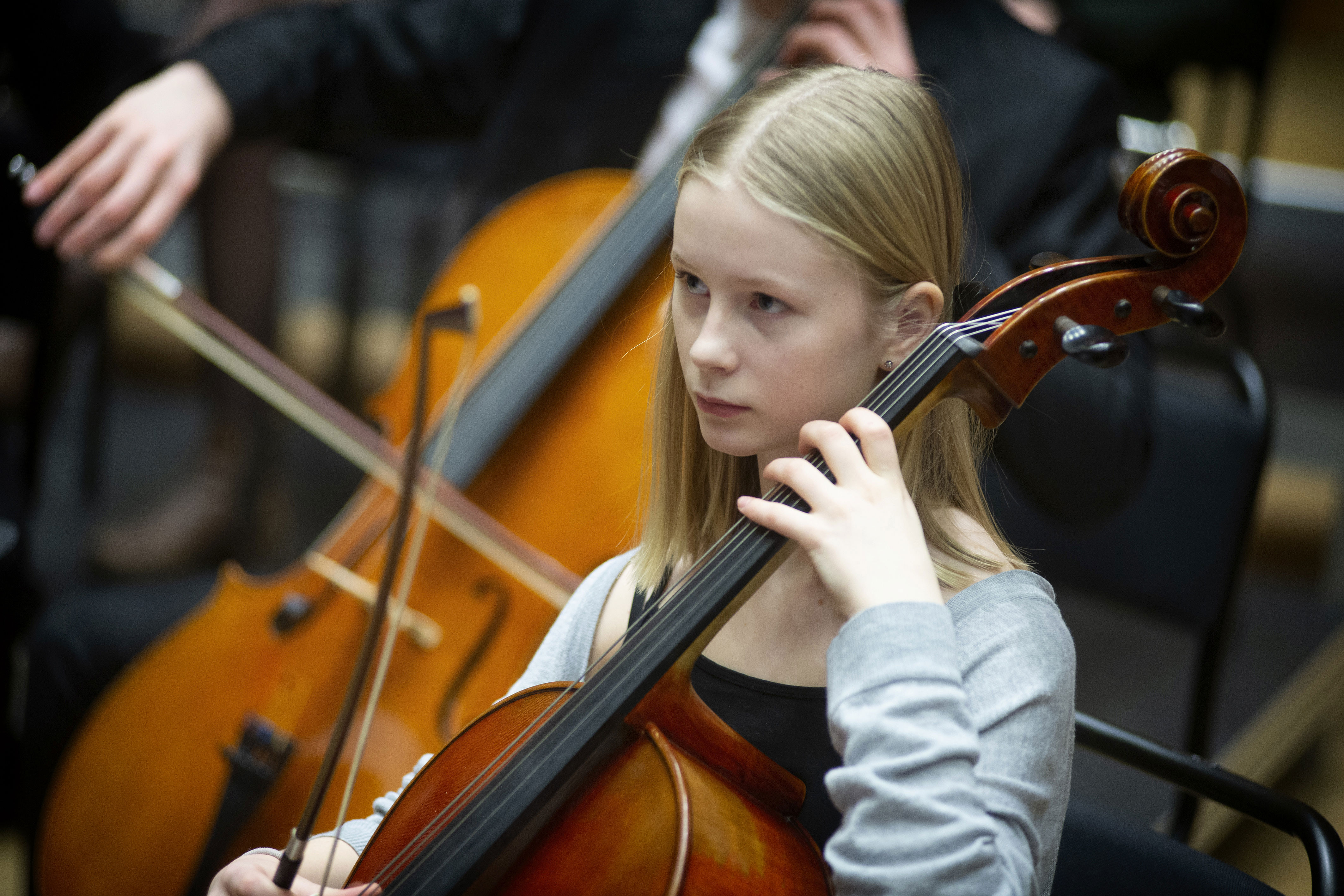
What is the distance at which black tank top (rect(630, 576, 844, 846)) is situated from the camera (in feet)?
1.73

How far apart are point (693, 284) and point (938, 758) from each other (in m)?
0.22

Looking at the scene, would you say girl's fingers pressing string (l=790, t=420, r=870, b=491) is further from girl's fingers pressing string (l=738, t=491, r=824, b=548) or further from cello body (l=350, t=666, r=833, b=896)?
cello body (l=350, t=666, r=833, b=896)

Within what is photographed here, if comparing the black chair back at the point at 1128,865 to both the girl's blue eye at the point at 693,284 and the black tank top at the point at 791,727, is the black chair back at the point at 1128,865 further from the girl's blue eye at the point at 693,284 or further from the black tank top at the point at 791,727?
the girl's blue eye at the point at 693,284

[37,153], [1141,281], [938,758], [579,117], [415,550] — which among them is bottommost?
[37,153]

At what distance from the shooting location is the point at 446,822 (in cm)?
52

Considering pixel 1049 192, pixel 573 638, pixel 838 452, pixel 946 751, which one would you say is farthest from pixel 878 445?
pixel 1049 192

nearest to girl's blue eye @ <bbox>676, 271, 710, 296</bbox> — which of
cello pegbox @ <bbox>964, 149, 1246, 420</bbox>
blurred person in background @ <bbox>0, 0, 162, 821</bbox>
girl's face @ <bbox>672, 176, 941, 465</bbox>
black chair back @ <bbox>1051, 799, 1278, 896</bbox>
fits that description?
girl's face @ <bbox>672, 176, 941, 465</bbox>

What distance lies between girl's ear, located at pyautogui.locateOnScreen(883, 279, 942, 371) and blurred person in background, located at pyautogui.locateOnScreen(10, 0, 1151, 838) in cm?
14

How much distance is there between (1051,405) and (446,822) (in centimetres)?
59

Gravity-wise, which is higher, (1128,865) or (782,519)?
(782,519)

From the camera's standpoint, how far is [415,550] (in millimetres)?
834

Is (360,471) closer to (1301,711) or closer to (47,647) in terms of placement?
(47,647)

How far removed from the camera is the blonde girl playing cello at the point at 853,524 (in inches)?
17.0

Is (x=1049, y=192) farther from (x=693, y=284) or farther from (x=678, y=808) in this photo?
(x=678, y=808)
